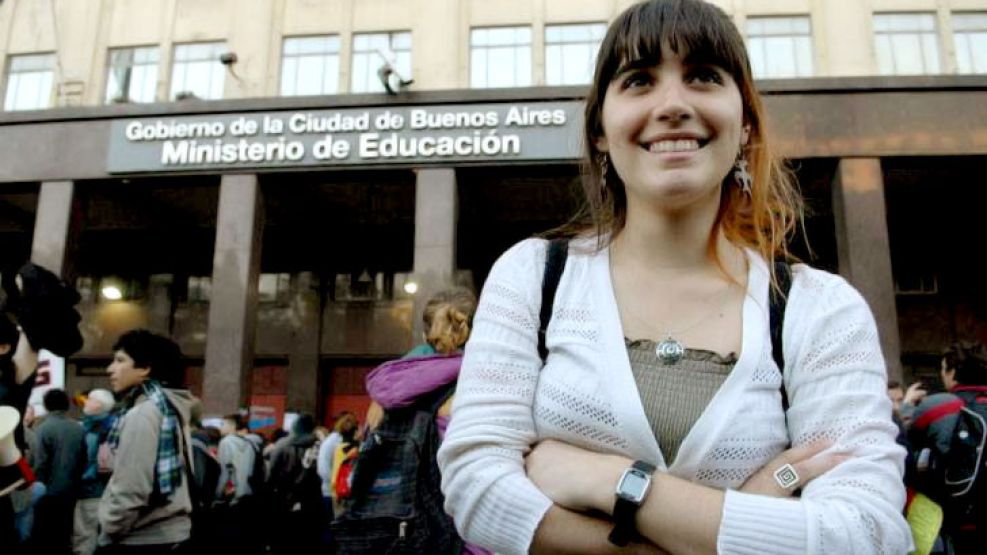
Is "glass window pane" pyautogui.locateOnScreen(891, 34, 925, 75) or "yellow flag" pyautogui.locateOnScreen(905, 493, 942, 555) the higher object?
"glass window pane" pyautogui.locateOnScreen(891, 34, 925, 75)

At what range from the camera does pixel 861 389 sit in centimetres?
131

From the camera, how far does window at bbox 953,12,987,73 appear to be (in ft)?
49.3

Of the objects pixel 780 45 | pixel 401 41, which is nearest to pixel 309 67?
pixel 401 41

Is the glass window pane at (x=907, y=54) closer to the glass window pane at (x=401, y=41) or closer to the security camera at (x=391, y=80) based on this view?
the security camera at (x=391, y=80)

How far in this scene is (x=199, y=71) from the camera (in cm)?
1666

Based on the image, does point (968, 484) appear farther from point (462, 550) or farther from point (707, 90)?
point (707, 90)

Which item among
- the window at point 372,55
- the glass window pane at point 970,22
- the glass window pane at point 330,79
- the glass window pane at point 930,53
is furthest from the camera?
the glass window pane at point 330,79

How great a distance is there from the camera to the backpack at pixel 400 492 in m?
3.29

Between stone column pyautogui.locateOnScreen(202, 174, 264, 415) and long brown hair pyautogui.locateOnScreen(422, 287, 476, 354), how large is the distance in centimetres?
1119

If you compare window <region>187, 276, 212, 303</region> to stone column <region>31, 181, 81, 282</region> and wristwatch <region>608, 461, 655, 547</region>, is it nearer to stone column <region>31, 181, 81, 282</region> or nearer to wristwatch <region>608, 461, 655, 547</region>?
stone column <region>31, 181, 81, 282</region>

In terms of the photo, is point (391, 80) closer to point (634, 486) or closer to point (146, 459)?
point (146, 459)

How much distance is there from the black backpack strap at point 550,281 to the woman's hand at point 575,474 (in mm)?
196

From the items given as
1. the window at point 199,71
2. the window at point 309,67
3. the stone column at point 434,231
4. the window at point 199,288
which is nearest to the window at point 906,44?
the stone column at point 434,231

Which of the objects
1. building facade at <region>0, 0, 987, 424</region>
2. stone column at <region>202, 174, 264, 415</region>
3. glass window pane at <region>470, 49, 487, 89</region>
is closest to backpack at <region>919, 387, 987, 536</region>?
building facade at <region>0, 0, 987, 424</region>
